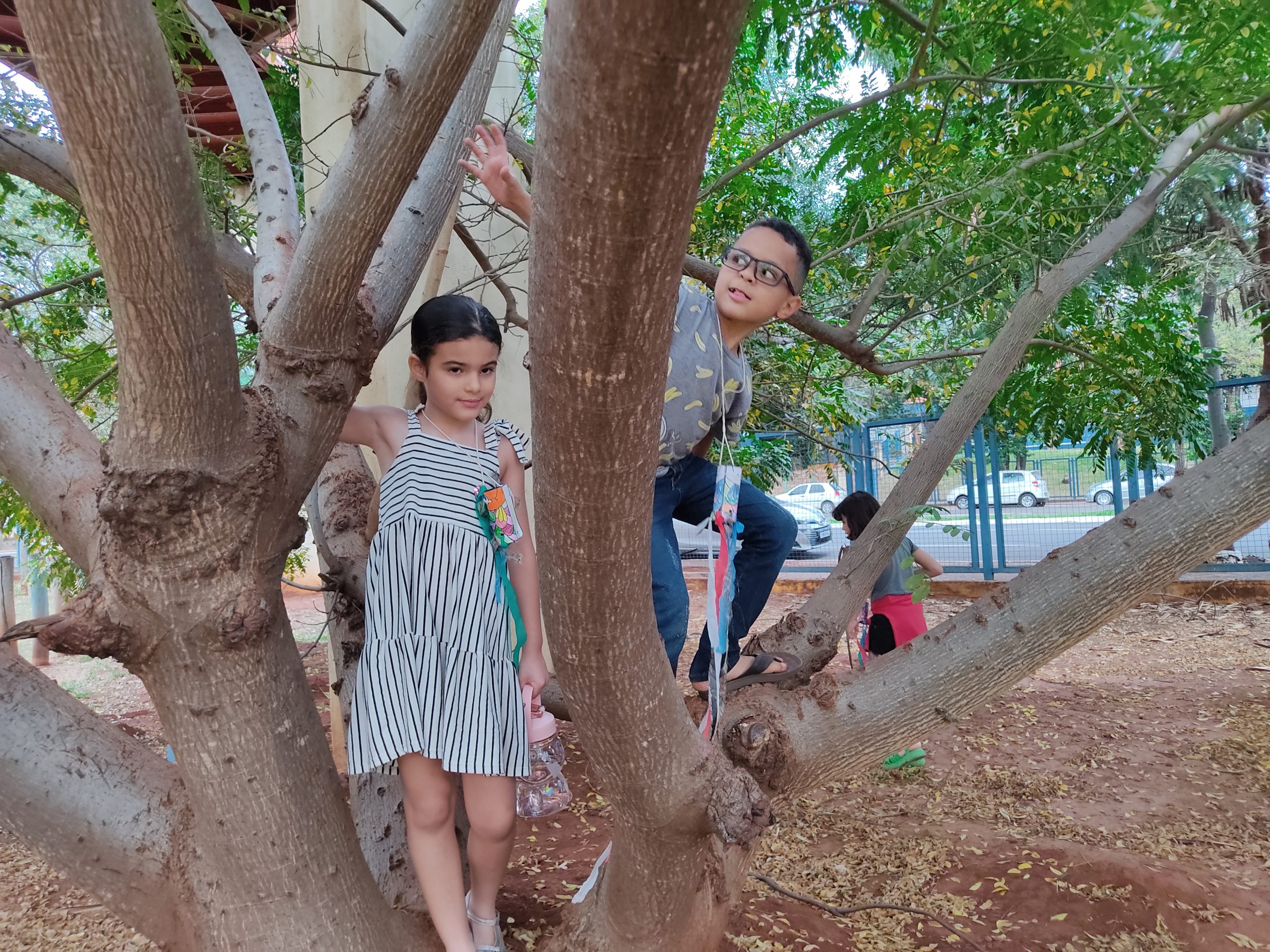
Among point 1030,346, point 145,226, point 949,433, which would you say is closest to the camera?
point 145,226

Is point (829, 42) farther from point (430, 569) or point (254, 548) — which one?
point (254, 548)

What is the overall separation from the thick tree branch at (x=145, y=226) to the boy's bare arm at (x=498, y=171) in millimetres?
479

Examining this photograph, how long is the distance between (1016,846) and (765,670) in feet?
5.71

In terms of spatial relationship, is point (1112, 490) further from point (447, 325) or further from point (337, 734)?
point (447, 325)

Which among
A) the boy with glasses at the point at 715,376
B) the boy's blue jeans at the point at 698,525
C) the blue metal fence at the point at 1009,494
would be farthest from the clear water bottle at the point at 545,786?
the blue metal fence at the point at 1009,494

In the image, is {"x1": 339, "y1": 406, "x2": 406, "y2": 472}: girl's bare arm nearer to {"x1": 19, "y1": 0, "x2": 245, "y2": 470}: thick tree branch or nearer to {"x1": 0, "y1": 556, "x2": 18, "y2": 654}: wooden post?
{"x1": 19, "y1": 0, "x2": 245, "y2": 470}: thick tree branch

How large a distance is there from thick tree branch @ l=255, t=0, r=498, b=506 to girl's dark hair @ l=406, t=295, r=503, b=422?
0.27 m

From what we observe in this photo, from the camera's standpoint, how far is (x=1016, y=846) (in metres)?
3.20

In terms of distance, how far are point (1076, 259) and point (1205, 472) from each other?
1.44 m

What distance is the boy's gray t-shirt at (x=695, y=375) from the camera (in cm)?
205

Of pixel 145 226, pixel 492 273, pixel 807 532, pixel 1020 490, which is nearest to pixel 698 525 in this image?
pixel 492 273

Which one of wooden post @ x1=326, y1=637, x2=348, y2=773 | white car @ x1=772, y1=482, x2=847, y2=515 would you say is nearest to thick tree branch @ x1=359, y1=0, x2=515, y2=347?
wooden post @ x1=326, y1=637, x2=348, y2=773

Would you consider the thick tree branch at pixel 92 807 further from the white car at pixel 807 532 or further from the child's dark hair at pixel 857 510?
the white car at pixel 807 532

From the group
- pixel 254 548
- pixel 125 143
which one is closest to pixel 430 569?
pixel 254 548
